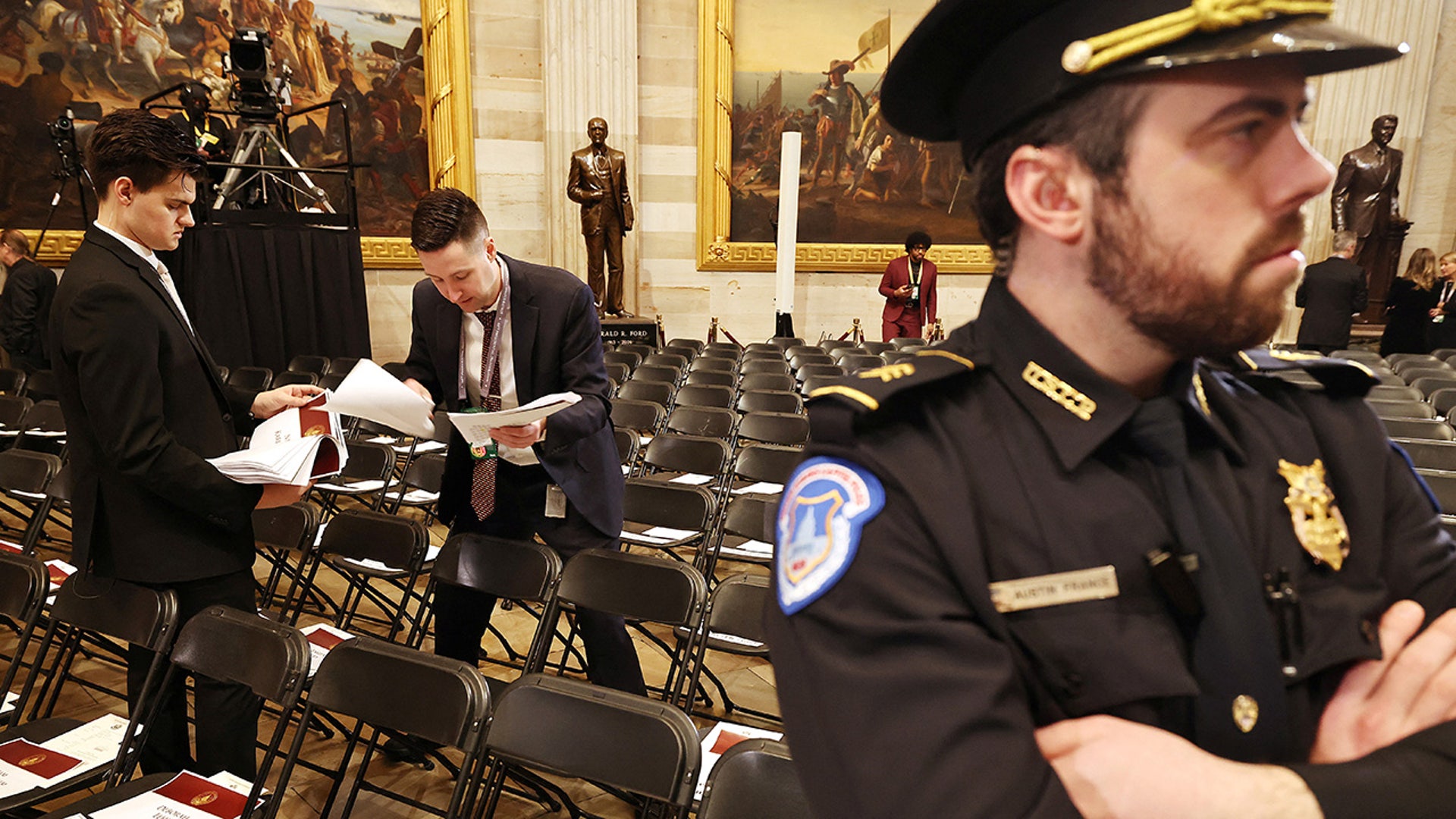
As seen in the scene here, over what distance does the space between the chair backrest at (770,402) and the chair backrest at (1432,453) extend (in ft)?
10.4

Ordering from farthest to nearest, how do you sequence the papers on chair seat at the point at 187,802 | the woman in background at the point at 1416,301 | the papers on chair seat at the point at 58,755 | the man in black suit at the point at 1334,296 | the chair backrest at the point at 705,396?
the woman in background at the point at 1416,301 → the man in black suit at the point at 1334,296 → the chair backrest at the point at 705,396 → the papers on chair seat at the point at 58,755 → the papers on chair seat at the point at 187,802

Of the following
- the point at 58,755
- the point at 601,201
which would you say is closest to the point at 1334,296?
the point at 601,201

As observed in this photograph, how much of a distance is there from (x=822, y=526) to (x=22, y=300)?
26.9ft

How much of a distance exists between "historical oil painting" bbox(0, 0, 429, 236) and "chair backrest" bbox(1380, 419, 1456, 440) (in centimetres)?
933

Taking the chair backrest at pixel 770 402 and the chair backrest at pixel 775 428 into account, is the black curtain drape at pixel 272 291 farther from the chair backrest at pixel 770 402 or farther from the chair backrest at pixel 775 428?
the chair backrest at pixel 775 428

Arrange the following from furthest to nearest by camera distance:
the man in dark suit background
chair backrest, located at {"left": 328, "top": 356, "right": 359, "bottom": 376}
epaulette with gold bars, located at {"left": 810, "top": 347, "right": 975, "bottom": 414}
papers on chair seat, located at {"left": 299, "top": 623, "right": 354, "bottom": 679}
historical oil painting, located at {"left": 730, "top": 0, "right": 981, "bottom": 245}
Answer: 1. historical oil painting, located at {"left": 730, "top": 0, "right": 981, "bottom": 245}
2. chair backrest, located at {"left": 328, "top": 356, "right": 359, "bottom": 376}
3. papers on chair seat, located at {"left": 299, "top": 623, "right": 354, "bottom": 679}
4. the man in dark suit background
5. epaulette with gold bars, located at {"left": 810, "top": 347, "right": 975, "bottom": 414}

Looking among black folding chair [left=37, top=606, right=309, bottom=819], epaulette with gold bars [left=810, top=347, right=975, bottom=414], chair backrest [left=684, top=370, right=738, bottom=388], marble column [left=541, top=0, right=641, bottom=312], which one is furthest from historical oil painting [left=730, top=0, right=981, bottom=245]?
epaulette with gold bars [left=810, top=347, right=975, bottom=414]

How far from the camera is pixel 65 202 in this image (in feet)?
30.3

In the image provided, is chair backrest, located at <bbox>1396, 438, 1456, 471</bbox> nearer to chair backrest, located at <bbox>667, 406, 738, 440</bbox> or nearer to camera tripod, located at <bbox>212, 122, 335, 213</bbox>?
chair backrest, located at <bbox>667, 406, 738, 440</bbox>

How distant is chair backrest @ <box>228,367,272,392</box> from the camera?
21.5 ft

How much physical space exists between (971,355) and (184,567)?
247cm

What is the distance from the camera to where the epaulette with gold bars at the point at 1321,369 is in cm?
91

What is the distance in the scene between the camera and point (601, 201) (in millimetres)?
10219

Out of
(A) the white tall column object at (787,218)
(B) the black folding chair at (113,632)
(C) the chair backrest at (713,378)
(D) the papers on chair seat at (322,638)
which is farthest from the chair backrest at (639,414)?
(A) the white tall column object at (787,218)
